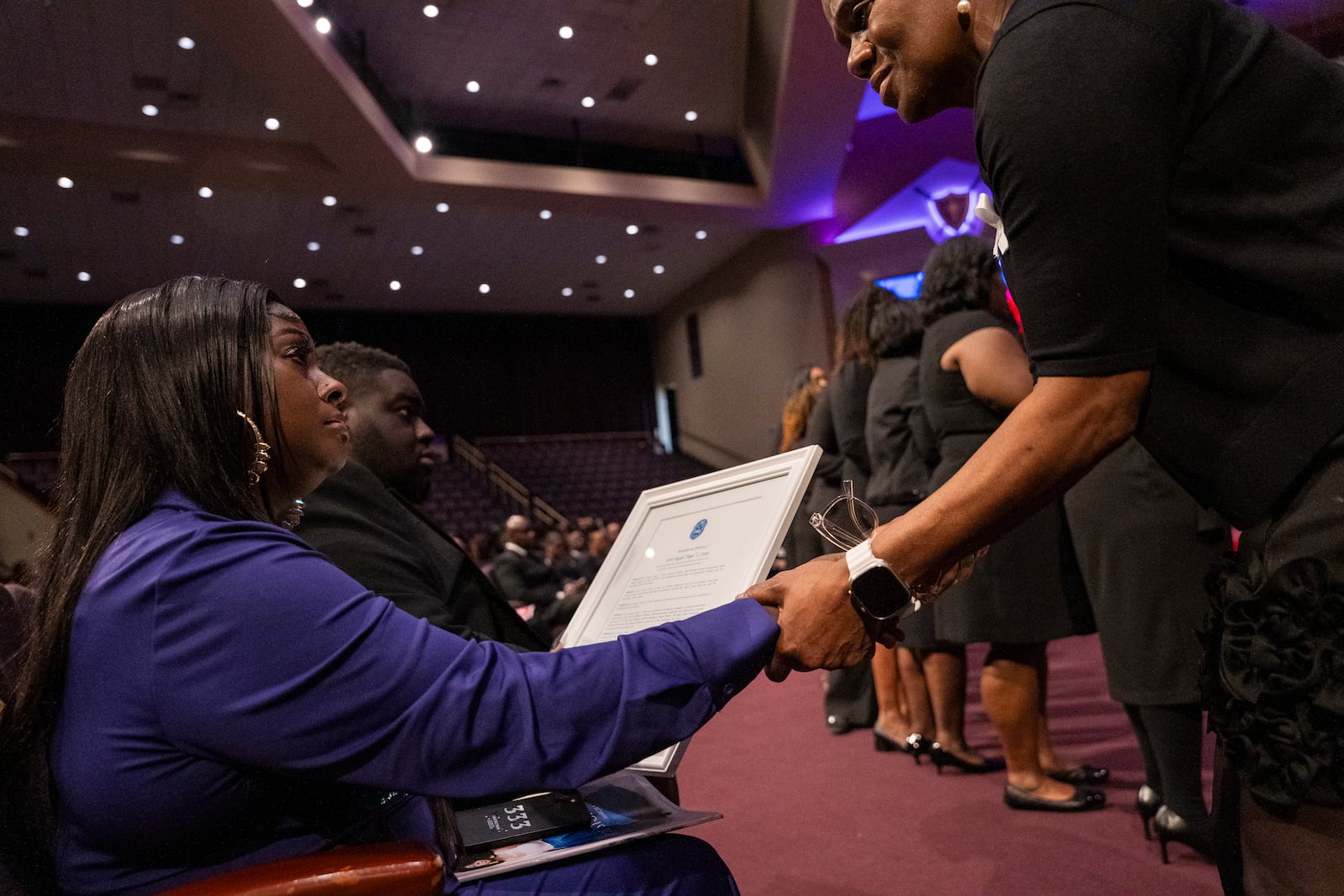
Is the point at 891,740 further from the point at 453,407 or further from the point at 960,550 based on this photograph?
the point at 453,407

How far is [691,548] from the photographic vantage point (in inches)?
49.7

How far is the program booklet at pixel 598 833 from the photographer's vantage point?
0.98 m

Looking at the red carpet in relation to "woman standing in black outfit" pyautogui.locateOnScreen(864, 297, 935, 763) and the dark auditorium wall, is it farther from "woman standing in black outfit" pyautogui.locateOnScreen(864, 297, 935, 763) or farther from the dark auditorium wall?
the dark auditorium wall

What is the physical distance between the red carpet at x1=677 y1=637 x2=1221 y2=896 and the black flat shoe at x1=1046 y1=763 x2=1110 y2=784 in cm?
4

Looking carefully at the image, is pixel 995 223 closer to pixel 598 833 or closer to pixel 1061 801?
pixel 598 833

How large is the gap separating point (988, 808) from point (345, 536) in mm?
1937

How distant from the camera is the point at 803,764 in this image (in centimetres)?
322

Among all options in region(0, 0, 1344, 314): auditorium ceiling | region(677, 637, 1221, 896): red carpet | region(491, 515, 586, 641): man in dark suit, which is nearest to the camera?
region(677, 637, 1221, 896): red carpet

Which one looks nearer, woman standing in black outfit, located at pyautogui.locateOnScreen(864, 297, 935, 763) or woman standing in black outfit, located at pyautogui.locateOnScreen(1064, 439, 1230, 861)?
woman standing in black outfit, located at pyautogui.locateOnScreen(1064, 439, 1230, 861)

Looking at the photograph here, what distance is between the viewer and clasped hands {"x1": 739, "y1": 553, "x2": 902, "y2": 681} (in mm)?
1001

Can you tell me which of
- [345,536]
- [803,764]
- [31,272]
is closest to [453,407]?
[31,272]

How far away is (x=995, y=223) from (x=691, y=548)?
1.89ft

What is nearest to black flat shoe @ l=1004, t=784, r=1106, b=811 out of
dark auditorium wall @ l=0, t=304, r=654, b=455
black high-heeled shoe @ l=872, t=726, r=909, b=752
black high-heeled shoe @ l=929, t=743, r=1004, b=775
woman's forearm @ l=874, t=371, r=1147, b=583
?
black high-heeled shoe @ l=929, t=743, r=1004, b=775

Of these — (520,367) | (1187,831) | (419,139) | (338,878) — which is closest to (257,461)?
(338,878)
